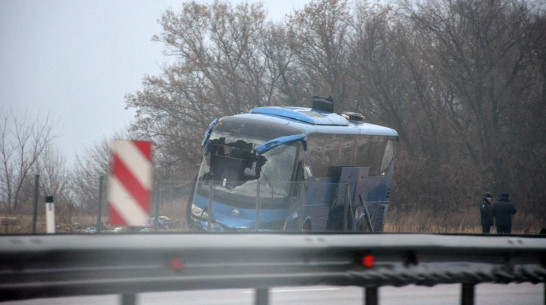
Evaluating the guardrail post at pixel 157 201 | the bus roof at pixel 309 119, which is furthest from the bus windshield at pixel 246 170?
the guardrail post at pixel 157 201

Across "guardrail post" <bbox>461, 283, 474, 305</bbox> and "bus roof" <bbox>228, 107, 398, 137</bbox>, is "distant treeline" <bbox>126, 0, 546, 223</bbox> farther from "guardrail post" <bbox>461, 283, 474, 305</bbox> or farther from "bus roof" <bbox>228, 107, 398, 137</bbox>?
"guardrail post" <bbox>461, 283, 474, 305</bbox>

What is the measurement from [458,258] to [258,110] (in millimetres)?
18850

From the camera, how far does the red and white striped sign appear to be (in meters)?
6.76

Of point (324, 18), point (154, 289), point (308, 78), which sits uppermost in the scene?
point (324, 18)

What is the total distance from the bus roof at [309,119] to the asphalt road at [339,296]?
15773mm

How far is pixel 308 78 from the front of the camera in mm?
48844

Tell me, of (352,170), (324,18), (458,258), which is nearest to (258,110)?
(352,170)

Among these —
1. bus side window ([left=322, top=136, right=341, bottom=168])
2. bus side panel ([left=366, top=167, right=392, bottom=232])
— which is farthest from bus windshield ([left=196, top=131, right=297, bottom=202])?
bus side panel ([left=366, top=167, right=392, bottom=232])

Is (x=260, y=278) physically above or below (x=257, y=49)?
below

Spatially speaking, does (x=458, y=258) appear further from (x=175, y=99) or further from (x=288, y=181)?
(x=175, y=99)

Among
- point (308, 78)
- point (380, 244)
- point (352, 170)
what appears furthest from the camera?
point (308, 78)

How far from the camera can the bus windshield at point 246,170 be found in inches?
846

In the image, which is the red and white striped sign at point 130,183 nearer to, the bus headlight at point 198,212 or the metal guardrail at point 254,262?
the metal guardrail at point 254,262

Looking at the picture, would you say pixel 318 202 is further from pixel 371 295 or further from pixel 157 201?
pixel 371 295
